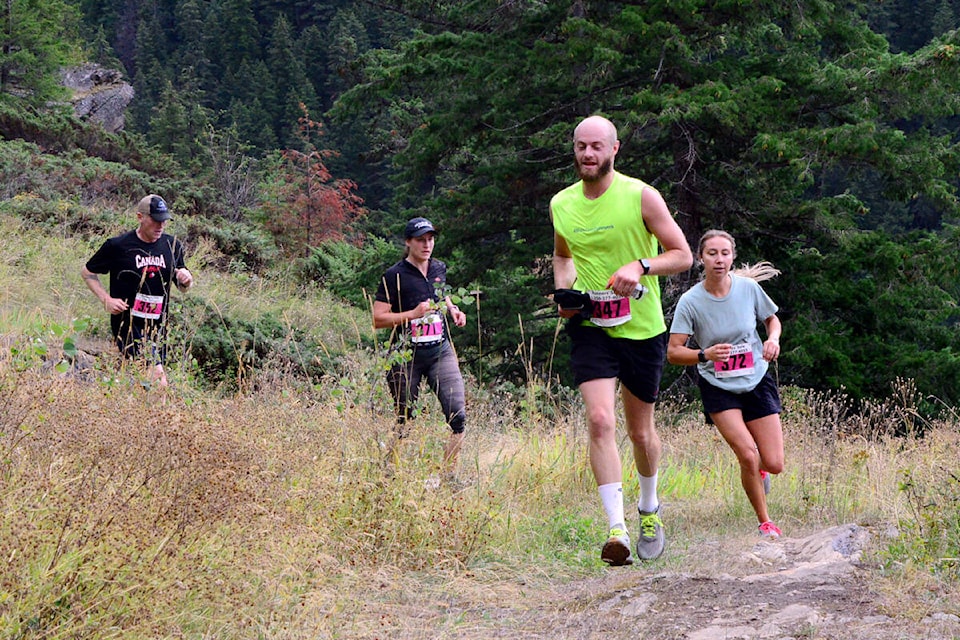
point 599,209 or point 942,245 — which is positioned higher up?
point 599,209

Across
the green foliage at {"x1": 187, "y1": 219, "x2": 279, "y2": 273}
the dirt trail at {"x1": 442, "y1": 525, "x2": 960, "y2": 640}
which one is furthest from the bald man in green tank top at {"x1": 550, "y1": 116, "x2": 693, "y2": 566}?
the green foliage at {"x1": 187, "y1": 219, "x2": 279, "y2": 273}

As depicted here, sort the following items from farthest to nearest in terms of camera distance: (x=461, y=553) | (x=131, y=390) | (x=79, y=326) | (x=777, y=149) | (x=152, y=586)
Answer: (x=777, y=149) → (x=131, y=390) → (x=461, y=553) → (x=79, y=326) → (x=152, y=586)

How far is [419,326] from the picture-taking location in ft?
21.2

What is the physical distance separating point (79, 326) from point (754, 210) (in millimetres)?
10793

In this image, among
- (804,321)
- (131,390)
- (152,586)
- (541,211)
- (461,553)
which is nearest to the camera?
(152,586)

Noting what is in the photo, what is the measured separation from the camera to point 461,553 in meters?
5.03

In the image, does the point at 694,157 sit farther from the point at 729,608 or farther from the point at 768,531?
the point at 729,608

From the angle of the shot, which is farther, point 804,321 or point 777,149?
point 804,321

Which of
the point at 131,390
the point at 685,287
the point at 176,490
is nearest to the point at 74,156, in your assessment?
the point at 685,287

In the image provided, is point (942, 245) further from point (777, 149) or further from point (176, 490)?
point (176, 490)

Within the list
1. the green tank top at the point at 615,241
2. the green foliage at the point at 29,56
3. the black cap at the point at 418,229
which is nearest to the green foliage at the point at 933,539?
the green tank top at the point at 615,241

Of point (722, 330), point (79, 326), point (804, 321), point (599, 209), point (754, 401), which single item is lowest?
point (804, 321)

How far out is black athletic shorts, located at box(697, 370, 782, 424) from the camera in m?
5.73

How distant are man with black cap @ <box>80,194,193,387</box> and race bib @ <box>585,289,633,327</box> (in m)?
3.78
